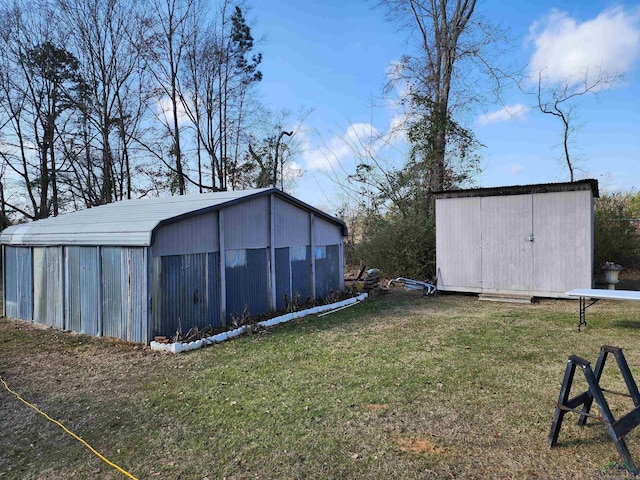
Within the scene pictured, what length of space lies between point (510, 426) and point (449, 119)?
505 inches

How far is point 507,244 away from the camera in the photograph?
938cm

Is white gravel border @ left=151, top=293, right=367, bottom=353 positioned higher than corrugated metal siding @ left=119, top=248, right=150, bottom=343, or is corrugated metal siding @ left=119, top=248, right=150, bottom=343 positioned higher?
corrugated metal siding @ left=119, top=248, right=150, bottom=343

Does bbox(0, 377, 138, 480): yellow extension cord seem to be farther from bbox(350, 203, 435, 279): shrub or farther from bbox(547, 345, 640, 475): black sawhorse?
bbox(350, 203, 435, 279): shrub

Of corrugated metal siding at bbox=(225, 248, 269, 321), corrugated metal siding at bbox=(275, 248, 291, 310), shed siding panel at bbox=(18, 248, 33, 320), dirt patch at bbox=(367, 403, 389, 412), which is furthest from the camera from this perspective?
corrugated metal siding at bbox=(275, 248, 291, 310)

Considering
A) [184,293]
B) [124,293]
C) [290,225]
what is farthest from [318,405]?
[290,225]

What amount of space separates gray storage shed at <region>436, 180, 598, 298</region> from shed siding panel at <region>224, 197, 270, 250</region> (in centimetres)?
462

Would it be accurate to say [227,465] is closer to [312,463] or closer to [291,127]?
[312,463]

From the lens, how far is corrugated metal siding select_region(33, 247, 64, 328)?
7559 mm

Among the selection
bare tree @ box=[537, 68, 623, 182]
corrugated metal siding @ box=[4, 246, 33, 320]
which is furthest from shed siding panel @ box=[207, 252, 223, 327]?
bare tree @ box=[537, 68, 623, 182]

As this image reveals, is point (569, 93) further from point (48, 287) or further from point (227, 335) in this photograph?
point (48, 287)

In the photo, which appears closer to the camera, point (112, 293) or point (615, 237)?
point (112, 293)

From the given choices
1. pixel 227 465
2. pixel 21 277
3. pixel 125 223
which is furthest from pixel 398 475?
pixel 21 277

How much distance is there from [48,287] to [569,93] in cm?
1700

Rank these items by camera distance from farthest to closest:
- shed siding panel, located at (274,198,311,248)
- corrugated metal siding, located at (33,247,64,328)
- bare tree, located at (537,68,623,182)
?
bare tree, located at (537,68,623,182) < shed siding panel, located at (274,198,311,248) < corrugated metal siding, located at (33,247,64,328)
